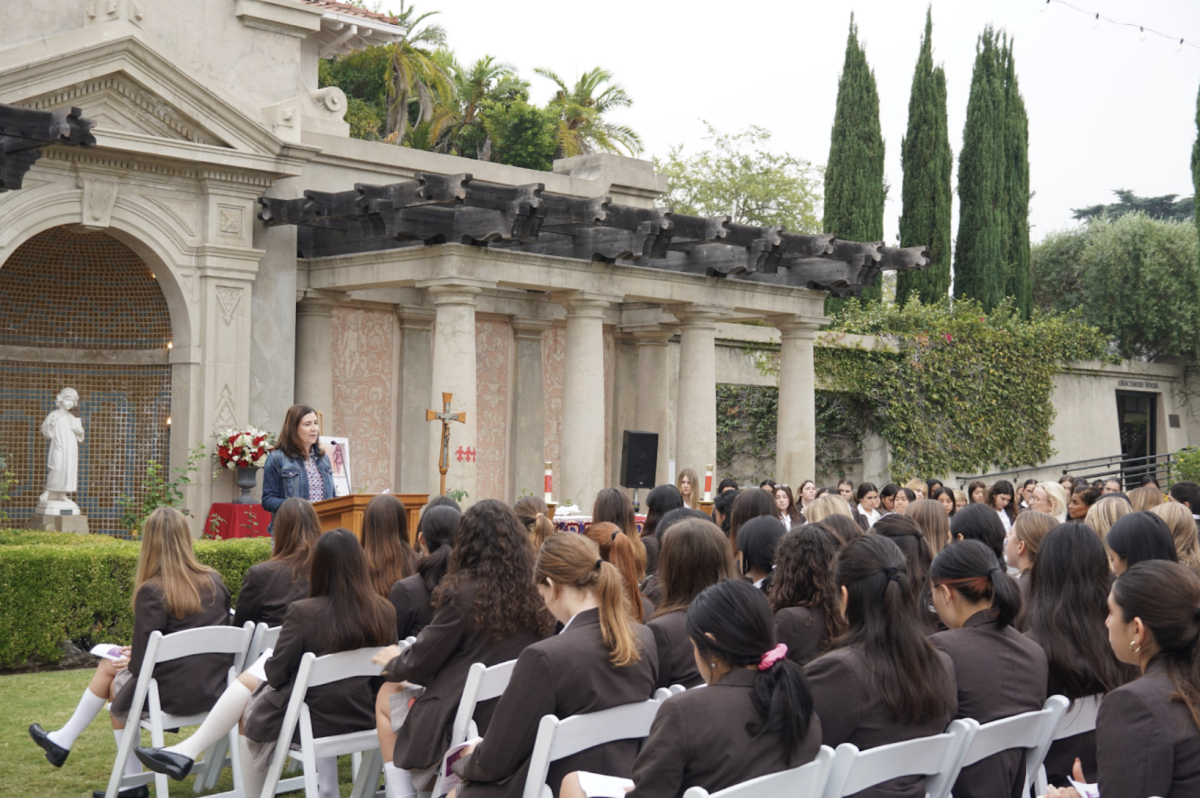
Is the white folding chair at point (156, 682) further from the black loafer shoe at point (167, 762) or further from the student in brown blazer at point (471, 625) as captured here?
the student in brown blazer at point (471, 625)

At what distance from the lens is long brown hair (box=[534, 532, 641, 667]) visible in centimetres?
412

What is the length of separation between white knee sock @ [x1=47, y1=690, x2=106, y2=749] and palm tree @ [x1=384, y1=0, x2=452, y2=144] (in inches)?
1249

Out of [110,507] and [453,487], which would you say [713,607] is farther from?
[110,507]

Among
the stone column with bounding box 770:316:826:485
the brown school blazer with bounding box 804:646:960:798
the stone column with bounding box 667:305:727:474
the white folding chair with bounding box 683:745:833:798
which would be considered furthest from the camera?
the stone column with bounding box 770:316:826:485

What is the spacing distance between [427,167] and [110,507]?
5.83 m

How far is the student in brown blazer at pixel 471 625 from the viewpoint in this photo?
15.9ft

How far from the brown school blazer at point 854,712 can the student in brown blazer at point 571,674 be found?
2.18 ft

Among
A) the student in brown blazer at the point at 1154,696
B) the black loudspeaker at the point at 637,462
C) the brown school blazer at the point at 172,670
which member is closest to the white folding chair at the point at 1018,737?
the student in brown blazer at the point at 1154,696

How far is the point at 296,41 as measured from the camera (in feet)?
51.4

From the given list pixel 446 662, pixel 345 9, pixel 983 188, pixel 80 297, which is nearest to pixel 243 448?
pixel 80 297

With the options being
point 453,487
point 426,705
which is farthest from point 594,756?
point 453,487

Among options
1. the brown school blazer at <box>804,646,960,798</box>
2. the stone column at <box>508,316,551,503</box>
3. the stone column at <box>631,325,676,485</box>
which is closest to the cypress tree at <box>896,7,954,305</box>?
the stone column at <box>631,325,676,485</box>

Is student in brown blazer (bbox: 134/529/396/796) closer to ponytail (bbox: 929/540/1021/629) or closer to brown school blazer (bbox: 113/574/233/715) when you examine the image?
brown school blazer (bbox: 113/574/233/715)

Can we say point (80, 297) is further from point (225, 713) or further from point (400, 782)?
point (400, 782)
